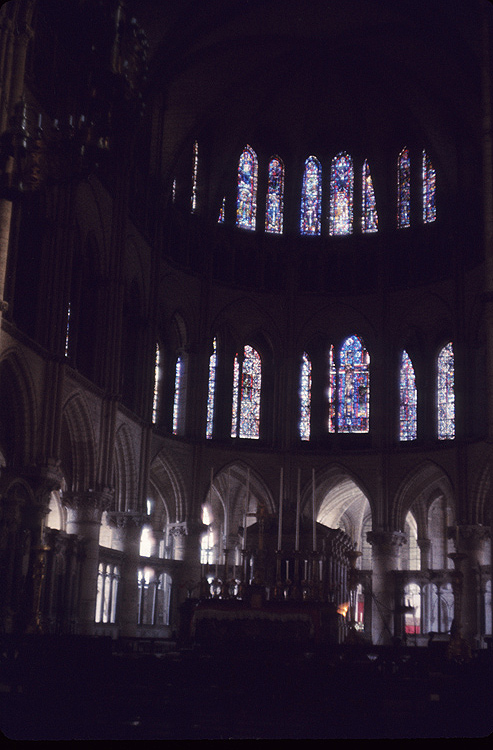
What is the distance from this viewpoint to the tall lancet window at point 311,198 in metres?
39.7

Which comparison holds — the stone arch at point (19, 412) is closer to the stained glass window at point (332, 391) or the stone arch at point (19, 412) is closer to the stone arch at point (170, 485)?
the stone arch at point (170, 485)

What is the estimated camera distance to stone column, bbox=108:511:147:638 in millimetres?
31875

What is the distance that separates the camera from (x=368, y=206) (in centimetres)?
3941

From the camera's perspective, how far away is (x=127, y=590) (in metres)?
32.0

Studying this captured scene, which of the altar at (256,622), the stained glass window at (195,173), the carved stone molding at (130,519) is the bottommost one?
the altar at (256,622)

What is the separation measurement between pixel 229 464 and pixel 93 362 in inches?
342

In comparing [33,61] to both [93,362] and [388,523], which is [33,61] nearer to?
[93,362]

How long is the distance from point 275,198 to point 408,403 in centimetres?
1020

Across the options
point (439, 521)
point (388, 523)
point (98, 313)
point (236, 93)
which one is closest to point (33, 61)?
point (98, 313)

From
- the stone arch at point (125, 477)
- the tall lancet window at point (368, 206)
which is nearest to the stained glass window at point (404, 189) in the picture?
the tall lancet window at point (368, 206)

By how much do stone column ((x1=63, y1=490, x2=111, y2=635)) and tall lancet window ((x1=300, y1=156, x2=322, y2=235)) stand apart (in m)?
15.9

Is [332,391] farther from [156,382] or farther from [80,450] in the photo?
[80,450]

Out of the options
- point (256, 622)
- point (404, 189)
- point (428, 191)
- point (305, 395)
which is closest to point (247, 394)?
point (305, 395)

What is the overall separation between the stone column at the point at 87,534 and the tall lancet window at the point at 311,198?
52.2 feet
